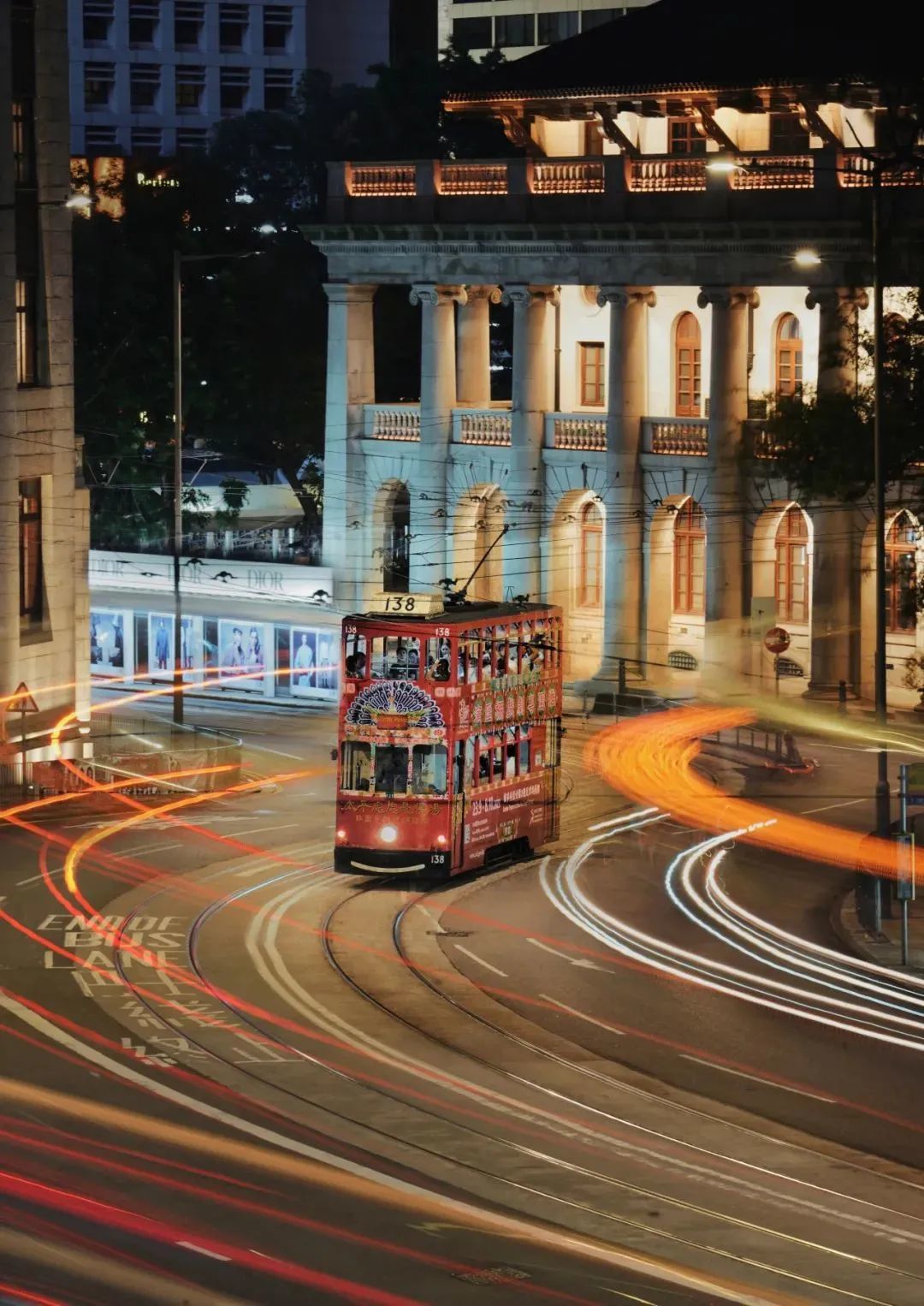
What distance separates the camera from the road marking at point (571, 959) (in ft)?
134

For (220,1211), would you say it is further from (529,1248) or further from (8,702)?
(8,702)

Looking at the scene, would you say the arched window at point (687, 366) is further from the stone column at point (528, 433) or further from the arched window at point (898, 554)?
the arched window at point (898, 554)

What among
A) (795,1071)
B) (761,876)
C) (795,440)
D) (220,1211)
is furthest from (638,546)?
(220,1211)

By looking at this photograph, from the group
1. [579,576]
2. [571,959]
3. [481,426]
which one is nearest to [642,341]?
[481,426]

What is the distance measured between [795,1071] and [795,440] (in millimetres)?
29258

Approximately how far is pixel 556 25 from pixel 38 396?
96009mm

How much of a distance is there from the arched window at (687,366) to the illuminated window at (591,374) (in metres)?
2.94

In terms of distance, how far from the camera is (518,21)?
151250 millimetres

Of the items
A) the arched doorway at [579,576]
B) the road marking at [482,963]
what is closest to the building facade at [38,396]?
the arched doorway at [579,576]

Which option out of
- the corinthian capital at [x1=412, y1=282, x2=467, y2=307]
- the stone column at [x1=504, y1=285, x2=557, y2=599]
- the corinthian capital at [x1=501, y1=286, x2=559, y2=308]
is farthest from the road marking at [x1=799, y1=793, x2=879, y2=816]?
the corinthian capital at [x1=412, y1=282, x2=467, y2=307]

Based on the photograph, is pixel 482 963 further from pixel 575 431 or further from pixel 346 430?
pixel 346 430

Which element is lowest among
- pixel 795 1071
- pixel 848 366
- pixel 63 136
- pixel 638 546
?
pixel 795 1071

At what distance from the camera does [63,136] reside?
59375mm

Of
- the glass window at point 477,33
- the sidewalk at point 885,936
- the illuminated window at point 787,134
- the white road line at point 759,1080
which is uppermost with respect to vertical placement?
the glass window at point 477,33
